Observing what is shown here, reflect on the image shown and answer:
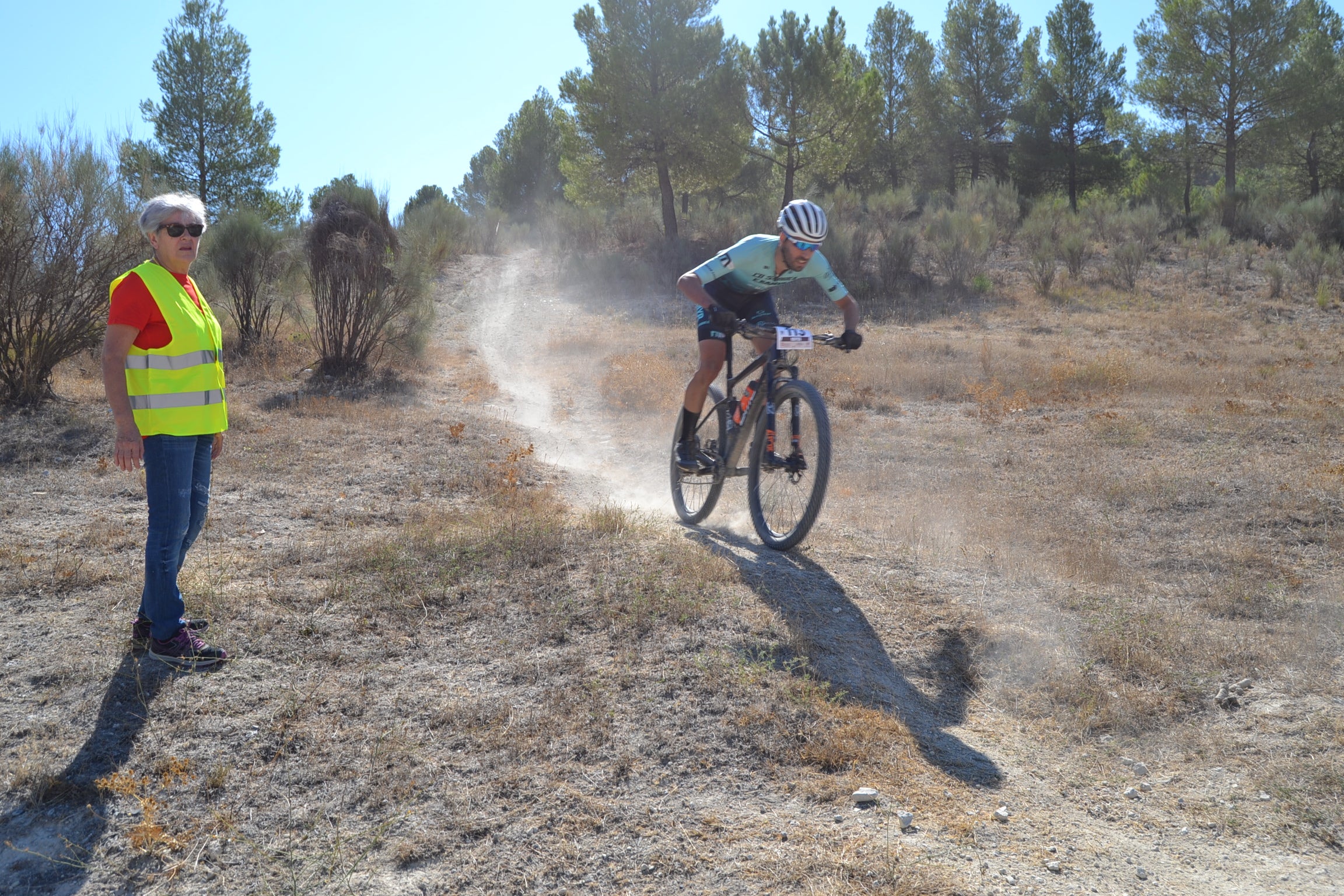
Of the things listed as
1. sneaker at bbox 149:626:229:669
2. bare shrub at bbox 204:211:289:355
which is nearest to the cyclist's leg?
sneaker at bbox 149:626:229:669

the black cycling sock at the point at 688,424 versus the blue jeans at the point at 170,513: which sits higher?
the black cycling sock at the point at 688,424

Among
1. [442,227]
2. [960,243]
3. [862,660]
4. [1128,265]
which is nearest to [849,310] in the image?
[862,660]

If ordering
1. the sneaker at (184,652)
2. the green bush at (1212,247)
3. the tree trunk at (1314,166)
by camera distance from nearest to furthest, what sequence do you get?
the sneaker at (184,652), the green bush at (1212,247), the tree trunk at (1314,166)

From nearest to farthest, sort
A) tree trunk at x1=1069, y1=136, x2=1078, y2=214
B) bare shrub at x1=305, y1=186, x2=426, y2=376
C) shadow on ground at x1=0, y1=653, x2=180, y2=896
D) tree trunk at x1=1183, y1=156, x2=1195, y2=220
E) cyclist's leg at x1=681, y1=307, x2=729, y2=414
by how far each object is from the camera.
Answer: shadow on ground at x1=0, y1=653, x2=180, y2=896
cyclist's leg at x1=681, y1=307, x2=729, y2=414
bare shrub at x1=305, y1=186, x2=426, y2=376
tree trunk at x1=1183, y1=156, x2=1195, y2=220
tree trunk at x1=1069, y1=136, x2=1078, y2=214

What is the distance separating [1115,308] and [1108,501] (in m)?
13.9

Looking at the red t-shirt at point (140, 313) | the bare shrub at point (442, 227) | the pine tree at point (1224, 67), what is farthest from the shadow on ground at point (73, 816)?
the pine tree at point (1224, 67)

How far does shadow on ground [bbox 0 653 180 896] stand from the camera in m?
2.71

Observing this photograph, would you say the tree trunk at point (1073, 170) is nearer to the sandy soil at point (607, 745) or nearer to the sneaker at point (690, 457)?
the sandy soil at point (607, 745)

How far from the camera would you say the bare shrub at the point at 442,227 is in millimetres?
25219

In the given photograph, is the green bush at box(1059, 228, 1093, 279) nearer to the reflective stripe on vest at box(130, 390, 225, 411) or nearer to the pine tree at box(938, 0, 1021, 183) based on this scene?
the pine tree at box(938, 0, 1021, 183)

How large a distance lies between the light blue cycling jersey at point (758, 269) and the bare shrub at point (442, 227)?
1803 cm

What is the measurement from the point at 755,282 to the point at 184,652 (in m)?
3.62

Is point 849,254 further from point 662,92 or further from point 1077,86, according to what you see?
point 1077,86

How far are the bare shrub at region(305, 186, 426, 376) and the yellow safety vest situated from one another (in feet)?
29.3
